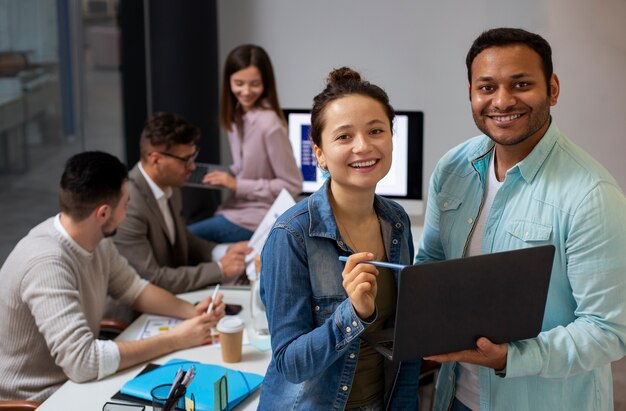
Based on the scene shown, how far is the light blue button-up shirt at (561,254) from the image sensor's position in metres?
1.63

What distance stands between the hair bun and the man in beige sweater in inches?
43.4

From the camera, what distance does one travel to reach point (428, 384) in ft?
11.6

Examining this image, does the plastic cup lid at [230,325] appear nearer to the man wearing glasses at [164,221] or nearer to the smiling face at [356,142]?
the man wearing glasses at [164,221]

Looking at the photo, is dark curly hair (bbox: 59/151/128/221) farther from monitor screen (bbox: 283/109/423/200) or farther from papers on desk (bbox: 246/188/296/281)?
monitor screen (bbox: 283/109/423/200)

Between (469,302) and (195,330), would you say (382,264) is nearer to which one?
(469,302)

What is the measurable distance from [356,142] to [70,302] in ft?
3.94

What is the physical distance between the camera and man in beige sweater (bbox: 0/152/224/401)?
2.36m

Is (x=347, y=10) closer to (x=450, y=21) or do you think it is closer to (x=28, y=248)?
(x=450, y=21)

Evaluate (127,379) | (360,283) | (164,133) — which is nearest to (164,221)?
(164,133)

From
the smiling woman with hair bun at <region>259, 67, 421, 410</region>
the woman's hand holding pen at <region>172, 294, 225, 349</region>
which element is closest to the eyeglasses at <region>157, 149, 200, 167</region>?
the woman's hand holding pen at <region>172, 294, 225, 349</region>

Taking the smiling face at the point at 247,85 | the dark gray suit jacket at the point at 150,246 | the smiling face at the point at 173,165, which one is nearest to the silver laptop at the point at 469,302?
the dark gray suit jacket at the point at 150,246

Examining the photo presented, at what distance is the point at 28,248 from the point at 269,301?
1172 millimetres

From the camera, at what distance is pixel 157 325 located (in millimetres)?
2787

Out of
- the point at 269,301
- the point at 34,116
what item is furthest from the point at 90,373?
the point at 34,116
